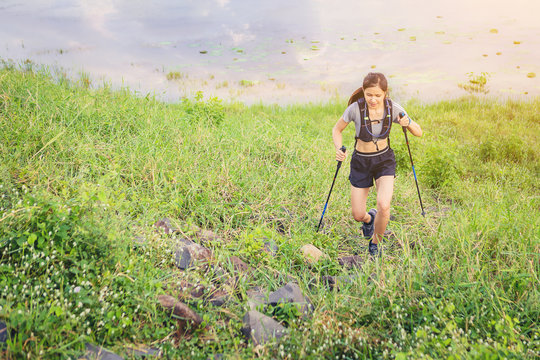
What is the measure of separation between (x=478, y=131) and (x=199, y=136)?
8.19 metres

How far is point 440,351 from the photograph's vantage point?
2.94 meters

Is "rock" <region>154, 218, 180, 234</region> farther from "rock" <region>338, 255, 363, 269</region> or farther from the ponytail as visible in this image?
the ponytail

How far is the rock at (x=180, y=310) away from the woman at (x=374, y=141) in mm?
2524

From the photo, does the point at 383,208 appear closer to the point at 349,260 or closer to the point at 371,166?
the point at 371,166

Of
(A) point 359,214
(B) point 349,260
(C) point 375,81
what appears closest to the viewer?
(C) point 375,81

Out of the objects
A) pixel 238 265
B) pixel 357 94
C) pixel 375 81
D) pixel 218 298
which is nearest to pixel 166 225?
pixel 238 265

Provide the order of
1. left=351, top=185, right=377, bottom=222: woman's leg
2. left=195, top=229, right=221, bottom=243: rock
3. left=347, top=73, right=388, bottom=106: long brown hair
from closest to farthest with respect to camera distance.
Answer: left=347, top=73, right=388, bottom=106: long brown hair
left=195, top=229, right=221, bottom=243: rock
left=351, top=185, right=377, bottom=222: woman's leg

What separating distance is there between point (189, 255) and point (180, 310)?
927 mm

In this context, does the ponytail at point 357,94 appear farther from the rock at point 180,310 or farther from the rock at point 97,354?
the rock at point 97,354

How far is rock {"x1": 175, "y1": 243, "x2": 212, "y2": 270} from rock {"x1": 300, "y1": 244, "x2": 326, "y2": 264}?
3.98 feet

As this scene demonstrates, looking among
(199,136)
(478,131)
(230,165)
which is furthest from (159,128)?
(478,131)

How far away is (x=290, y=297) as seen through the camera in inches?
145

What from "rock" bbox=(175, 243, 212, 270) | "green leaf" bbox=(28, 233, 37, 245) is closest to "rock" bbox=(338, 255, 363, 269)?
"rock" bbox=(175, 243, 212, 270)

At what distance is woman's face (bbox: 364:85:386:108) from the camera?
15.0 ft
